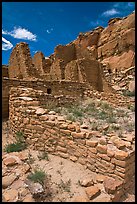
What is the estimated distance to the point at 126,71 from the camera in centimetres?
1405

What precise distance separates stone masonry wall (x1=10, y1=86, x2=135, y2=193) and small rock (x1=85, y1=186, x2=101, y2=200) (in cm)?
55

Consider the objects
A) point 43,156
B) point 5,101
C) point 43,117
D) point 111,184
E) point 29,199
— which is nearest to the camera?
point 29,199

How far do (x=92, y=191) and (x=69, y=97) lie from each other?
Answer: 5315mm

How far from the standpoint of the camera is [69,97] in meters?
7.95

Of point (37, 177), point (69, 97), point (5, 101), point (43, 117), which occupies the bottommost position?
point (37, 177)

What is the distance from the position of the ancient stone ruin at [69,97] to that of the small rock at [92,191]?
505 millimetres

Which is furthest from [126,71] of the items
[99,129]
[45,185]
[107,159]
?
[45,185]

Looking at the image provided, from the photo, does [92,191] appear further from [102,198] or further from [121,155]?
[121,155]

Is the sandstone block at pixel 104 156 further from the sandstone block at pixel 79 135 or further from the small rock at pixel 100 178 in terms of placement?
the sandstone block at pixel 79 135

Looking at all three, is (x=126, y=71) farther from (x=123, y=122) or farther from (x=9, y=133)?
(x=9, y=133)

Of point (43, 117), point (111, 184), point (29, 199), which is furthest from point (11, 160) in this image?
point (111, 184)

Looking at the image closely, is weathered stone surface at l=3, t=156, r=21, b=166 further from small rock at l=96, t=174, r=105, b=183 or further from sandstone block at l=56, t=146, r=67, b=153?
small rock at l=96, t=174, r=105, b=183

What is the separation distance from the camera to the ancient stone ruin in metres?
3.61

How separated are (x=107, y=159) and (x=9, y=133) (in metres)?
3.35
